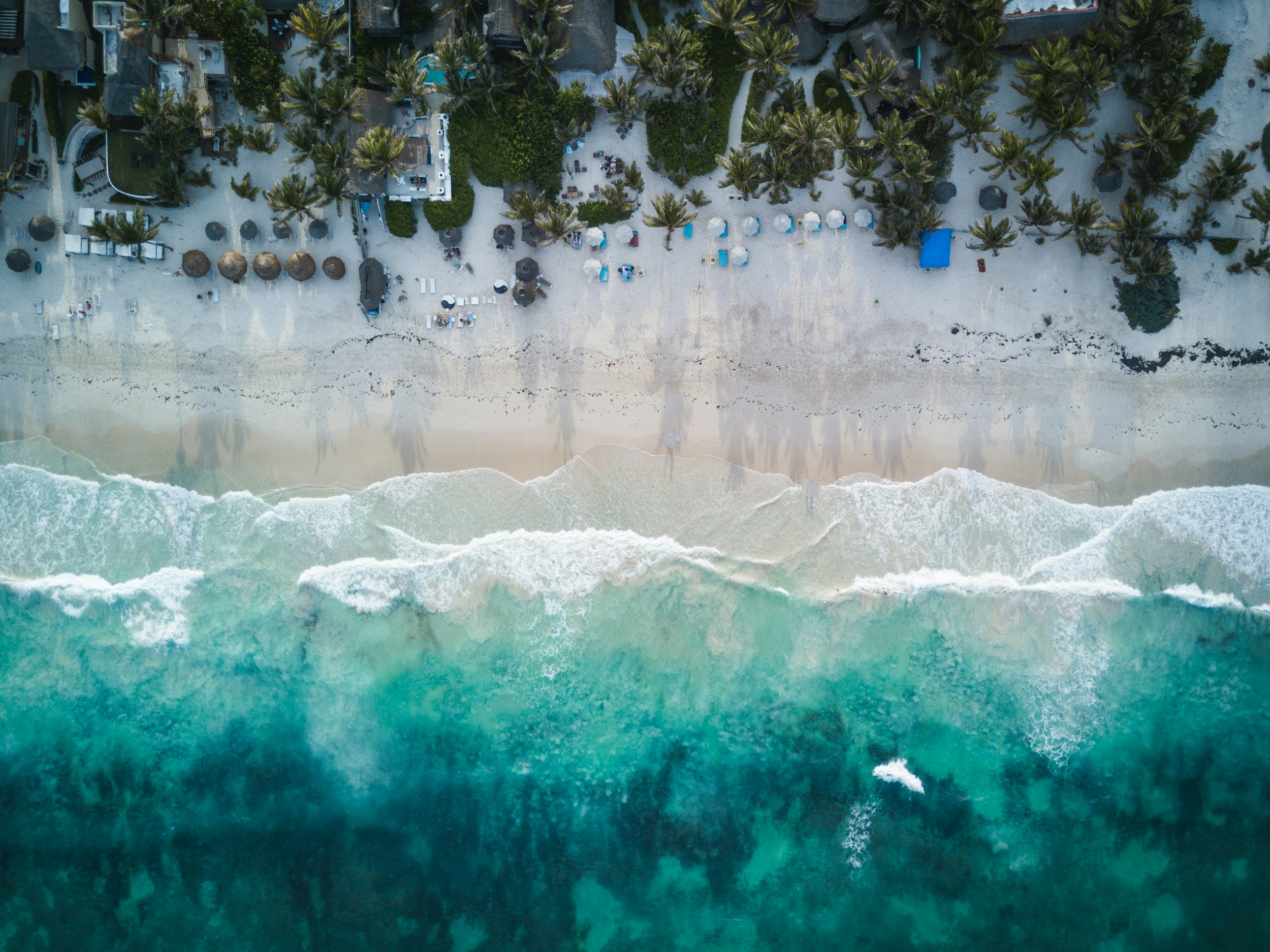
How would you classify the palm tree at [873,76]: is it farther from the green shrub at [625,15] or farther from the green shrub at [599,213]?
the green shrub at [599,213]

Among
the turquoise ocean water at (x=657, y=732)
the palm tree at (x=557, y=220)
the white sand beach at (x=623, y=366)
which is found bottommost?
the turquoise ocean water at (x=657, y=732)

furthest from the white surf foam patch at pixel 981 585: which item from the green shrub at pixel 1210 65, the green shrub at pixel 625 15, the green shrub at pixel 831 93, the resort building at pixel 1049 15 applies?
the green shrub at pixel 625 15

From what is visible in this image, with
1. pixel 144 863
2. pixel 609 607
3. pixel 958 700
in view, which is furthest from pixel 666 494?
pixel 144 863

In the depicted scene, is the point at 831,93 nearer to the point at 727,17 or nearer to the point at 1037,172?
the point at 727,17

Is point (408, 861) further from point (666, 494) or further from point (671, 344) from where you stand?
point (671, 344)

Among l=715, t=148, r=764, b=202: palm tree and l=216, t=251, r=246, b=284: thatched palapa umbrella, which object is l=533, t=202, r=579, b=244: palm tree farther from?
l=216, t=251, r=246, b=284: thatched palapa umbrella

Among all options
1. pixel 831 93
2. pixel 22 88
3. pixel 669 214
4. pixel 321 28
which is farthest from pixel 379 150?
pixel 831 93
